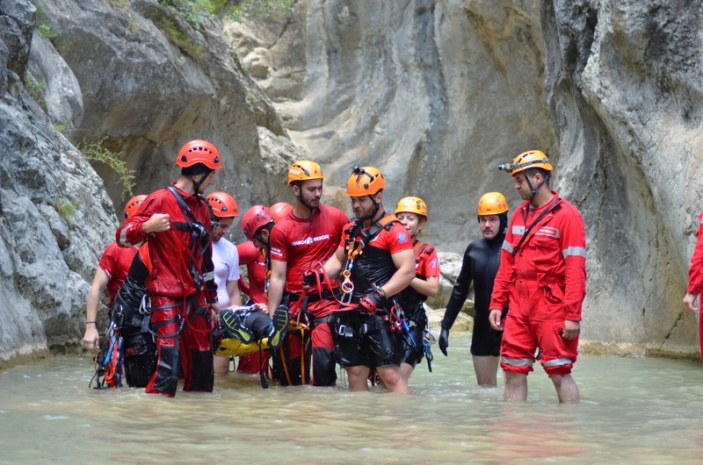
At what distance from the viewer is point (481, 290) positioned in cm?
902

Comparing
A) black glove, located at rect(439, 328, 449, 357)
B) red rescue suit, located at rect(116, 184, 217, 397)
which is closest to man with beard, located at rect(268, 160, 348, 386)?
Answer: red rescue suit, located at rect(116, 184, 217, 397)

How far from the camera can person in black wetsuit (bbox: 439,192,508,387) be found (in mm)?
8969

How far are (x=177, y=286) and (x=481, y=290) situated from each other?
2.79 meters

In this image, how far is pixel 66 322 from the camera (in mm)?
10945

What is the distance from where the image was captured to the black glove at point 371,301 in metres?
7.95

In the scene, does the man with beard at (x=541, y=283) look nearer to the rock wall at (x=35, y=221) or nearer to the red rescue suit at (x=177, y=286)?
the red rescue suit at (x=177, y=286)

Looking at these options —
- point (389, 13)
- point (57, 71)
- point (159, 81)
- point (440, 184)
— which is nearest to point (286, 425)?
point (57, 71)

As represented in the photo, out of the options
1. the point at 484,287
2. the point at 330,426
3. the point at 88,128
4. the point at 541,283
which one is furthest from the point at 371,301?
the point at 88,128

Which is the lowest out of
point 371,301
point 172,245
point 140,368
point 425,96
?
point 140,368

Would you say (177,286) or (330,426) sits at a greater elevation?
(177,286)

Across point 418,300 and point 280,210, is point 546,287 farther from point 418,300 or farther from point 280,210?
point 280,210

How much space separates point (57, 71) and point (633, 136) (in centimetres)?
761

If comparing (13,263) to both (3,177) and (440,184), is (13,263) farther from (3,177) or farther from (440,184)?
(440,184)

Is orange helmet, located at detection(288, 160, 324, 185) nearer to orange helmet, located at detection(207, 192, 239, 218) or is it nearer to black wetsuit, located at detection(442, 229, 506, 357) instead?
orange helmet, located at detection(207, 192, 239, 218)
